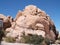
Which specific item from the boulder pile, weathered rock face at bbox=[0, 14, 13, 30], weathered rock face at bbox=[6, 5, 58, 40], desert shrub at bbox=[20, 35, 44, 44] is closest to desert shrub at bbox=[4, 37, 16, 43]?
desert shrub at bbox=[20, 35, 44, 44]

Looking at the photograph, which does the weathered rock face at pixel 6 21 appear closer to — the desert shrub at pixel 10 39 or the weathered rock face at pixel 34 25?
the weathered rock face at pixel 34 25

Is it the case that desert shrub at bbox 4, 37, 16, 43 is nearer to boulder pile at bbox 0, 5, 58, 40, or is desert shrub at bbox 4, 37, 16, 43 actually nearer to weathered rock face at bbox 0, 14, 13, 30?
boulder pile at bbox 0, 5, 58, 40

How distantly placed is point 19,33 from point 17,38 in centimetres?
190

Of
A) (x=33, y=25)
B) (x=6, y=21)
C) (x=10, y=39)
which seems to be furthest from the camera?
(x=6, y=21)

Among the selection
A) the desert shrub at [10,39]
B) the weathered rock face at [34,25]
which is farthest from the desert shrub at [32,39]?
the weathered rock face at [34,25]

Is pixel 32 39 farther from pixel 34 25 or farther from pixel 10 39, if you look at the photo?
pixel 34 25

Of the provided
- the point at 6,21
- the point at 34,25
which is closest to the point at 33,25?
the point at 34,25

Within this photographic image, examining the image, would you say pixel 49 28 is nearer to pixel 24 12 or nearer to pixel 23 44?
pixel 24 12

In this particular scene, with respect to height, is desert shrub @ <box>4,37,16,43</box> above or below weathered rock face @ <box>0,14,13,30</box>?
below

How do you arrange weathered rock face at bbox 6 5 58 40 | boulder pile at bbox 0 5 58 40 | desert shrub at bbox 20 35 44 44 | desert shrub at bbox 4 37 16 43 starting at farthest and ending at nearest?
weathered rock face at bbox 6 5 58 40 < boulder pile at bbox 0 5 58 40 < desert shrub at bbox 20 35 44 44 < desert shrub at bbox 4 37 16 43

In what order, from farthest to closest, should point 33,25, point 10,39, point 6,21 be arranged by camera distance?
point 6,21
point 33,25
point 10,39

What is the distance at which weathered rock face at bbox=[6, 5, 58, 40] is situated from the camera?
5431 centimetres

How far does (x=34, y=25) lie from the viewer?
5644 cm

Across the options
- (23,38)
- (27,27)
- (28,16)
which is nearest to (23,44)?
(23,38)
